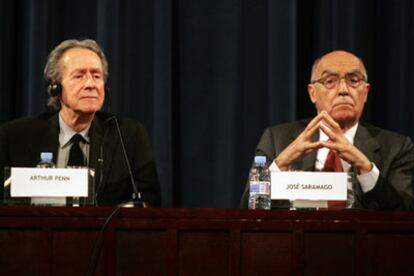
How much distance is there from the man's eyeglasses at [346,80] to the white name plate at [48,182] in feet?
4.23

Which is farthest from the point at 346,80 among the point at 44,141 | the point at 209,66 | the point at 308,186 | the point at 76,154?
the point at 44,141

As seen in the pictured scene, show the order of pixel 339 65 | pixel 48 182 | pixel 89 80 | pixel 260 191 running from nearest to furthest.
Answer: pixel 48 182 → pixel 260 191 → pixel 89 80 → pixel 339 65

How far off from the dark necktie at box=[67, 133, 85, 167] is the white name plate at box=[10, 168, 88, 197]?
68cm

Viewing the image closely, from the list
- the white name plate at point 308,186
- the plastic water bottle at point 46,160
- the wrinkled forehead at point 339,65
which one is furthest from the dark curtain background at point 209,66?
the white name plate at point 308,186

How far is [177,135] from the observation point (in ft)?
12.0

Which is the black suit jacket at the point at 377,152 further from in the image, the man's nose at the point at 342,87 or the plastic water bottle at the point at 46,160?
the plastic water bottle at the point at 46,160

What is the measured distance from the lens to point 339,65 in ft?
10.3

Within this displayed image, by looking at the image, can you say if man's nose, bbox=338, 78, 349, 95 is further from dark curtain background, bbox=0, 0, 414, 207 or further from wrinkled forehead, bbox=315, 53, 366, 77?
dark curtain background, bbox=0, 0, 414, 207

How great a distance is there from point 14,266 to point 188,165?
1665mm

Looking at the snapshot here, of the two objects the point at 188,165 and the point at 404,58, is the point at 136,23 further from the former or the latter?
the point at 404,58

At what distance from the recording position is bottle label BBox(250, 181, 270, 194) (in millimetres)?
2502

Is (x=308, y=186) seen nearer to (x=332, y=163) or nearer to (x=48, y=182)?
(x=332, y=163)

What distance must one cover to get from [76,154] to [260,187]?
32.7 inches

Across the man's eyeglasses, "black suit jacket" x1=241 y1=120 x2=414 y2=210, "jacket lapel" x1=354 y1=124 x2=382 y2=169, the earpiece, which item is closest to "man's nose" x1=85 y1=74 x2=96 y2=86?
the earpiece
